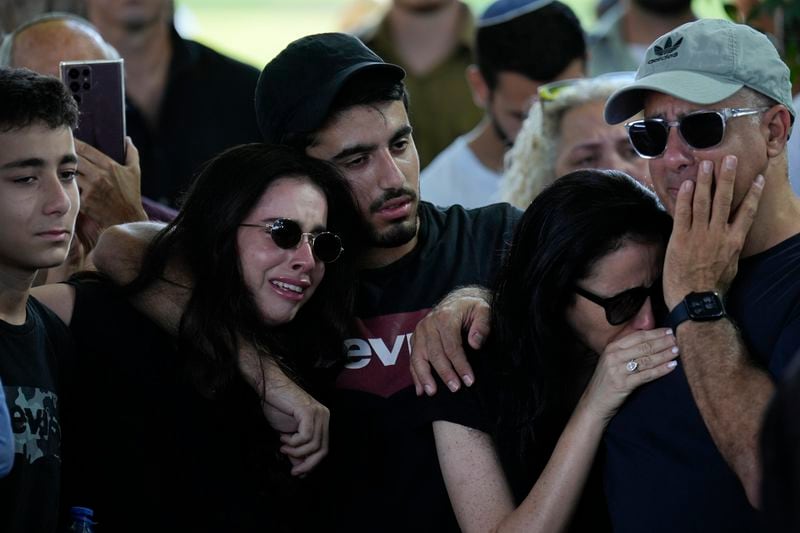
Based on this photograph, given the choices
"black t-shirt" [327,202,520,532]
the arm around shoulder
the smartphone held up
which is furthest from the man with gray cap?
the smartphone held up

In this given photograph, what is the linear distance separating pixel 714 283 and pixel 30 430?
1411mm

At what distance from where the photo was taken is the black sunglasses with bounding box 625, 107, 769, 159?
2775mm

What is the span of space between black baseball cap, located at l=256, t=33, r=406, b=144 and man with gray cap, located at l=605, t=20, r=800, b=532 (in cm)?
79

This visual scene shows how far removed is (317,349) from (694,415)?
3.22 feet

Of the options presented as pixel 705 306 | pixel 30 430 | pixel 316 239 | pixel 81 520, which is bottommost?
pixel 81 520

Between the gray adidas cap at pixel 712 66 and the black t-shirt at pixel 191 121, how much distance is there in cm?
250

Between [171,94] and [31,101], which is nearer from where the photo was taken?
[31,101]

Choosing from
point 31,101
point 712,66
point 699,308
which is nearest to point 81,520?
point 31,101

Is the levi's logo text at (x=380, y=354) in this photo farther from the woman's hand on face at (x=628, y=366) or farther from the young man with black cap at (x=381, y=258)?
the woman's hand on face at (x=628, y=366)

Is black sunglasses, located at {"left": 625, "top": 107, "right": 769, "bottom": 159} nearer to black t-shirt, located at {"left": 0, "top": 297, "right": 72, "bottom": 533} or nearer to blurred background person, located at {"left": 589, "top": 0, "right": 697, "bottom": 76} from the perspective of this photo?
black t-shirt, located at {"left": 0, "top": 297, "right": 72, "bottom": 533}

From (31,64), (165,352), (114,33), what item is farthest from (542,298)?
(114,33)

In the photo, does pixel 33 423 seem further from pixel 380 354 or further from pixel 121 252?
pixel 380 354

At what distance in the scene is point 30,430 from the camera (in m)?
2.79

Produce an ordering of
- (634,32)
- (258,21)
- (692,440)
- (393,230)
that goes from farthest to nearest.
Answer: (258,21), (634,32), (393,230), (692,440)
